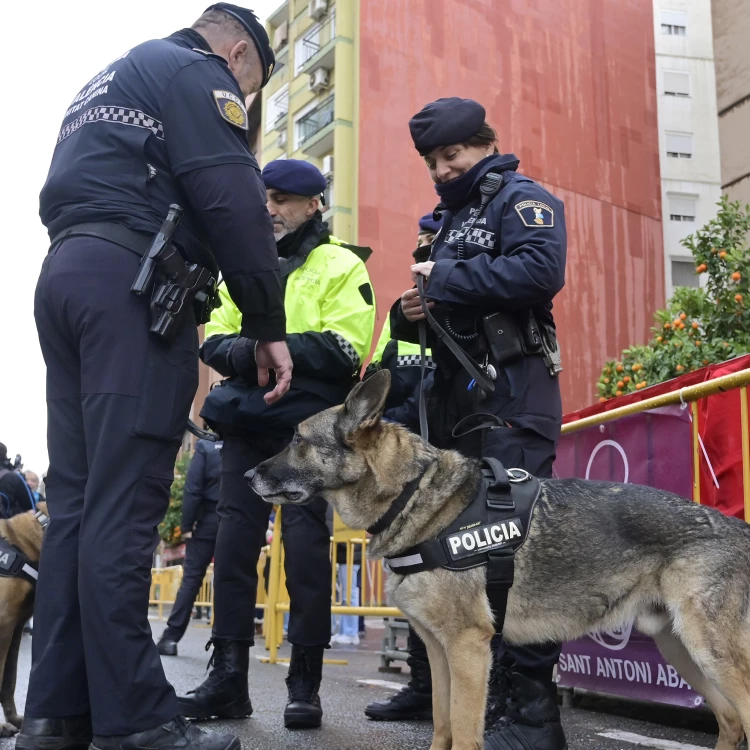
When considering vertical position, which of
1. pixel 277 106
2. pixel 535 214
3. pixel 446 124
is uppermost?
pixel 277 106

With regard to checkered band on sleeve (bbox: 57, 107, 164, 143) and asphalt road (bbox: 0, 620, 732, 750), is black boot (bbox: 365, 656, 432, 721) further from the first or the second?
checkered band on sleeve (bbox: 57, 107, 164, 143)

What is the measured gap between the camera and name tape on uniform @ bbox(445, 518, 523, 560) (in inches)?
126

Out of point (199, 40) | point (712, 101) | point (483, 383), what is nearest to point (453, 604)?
point (483, 383)

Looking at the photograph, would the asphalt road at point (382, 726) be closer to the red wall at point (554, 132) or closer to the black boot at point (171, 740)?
the black boot at point (171, 740)

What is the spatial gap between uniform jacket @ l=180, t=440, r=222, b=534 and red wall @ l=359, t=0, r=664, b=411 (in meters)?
17.9

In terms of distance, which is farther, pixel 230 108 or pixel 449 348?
pixel 449 348

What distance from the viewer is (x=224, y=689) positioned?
438 cm

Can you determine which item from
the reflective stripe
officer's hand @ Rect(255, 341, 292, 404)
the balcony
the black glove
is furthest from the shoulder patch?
the balcony

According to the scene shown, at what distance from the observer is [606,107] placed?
32938mm

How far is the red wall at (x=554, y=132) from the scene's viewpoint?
29438mm

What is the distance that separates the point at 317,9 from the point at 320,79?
10.3 feet

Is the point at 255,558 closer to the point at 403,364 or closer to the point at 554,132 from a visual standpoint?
the point at 403,364

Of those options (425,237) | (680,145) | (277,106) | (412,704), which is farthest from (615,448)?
(277,106)

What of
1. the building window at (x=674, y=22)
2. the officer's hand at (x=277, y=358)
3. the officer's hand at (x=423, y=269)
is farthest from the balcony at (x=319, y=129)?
the officer's hand at (x=277, y=358)
